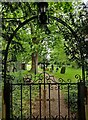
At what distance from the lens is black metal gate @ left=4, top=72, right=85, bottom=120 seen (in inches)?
112

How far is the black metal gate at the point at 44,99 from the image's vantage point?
284 centimetres

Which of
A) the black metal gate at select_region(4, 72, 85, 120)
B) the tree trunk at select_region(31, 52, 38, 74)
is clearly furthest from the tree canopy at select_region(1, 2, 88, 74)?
the black metal gate at select_region(4, 72, 85, 120)

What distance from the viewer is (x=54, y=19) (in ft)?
9.20

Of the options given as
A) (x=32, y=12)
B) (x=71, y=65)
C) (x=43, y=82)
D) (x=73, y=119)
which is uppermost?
(x=32, y=12)

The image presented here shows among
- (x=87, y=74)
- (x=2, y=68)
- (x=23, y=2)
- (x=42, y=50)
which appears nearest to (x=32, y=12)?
(x=23, y=2)

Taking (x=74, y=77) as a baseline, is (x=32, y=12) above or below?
above

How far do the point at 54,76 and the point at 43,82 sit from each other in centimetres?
14

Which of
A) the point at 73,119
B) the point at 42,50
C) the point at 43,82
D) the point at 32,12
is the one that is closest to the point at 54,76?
the point at 43,82

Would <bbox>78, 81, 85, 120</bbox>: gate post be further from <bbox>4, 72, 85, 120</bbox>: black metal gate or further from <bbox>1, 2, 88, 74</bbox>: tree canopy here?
<bbox>1, 2, 88, 74</bbox>: tree canopy

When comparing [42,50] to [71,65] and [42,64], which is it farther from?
[71,65]

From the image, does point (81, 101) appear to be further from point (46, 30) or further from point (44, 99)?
point (46, 30)

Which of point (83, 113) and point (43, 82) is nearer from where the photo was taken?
point (83, 113)

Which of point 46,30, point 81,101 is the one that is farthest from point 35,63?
point 81,101

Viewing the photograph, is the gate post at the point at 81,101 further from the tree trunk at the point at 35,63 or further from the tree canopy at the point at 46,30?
the tree trunk at the point at 35,63
